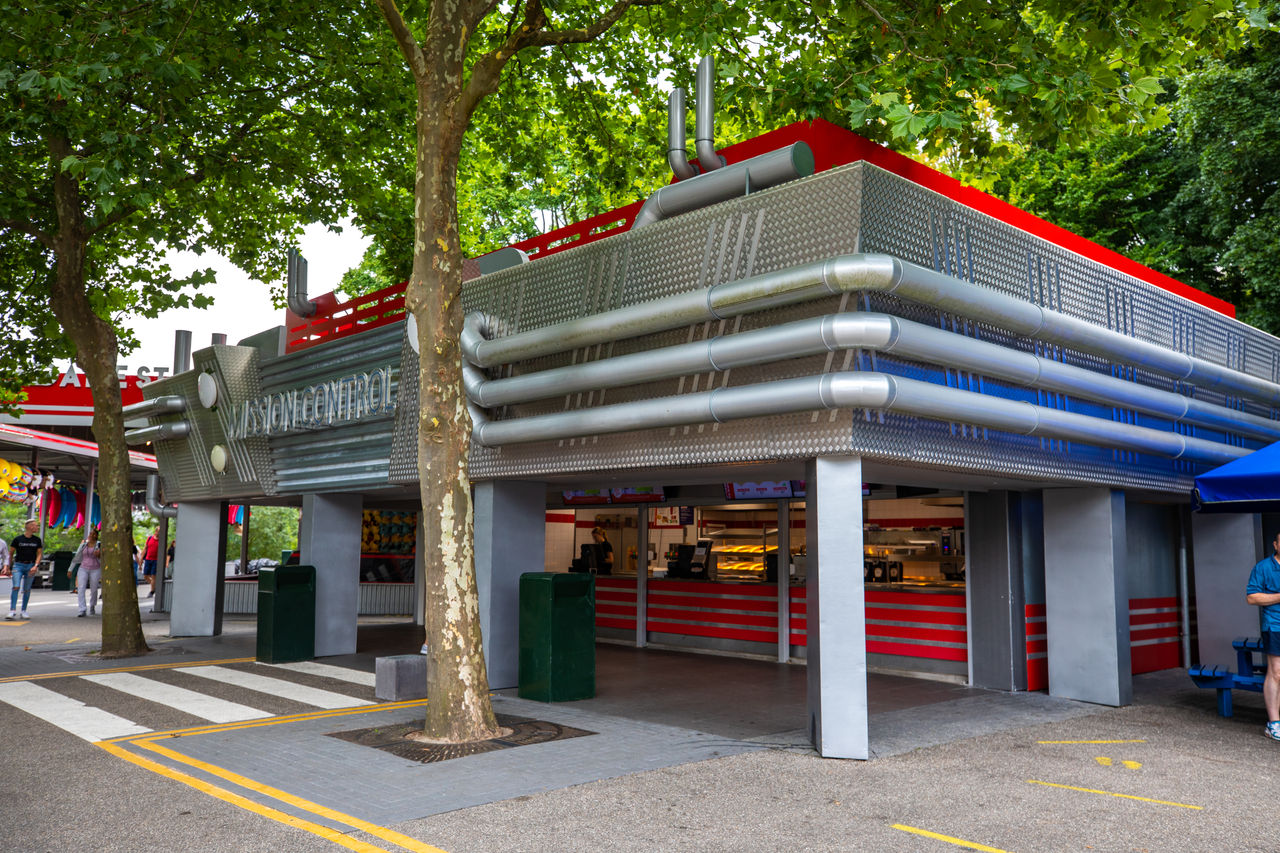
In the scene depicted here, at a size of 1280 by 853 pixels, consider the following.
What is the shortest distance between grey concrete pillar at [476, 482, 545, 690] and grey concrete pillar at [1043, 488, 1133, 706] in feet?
19.2

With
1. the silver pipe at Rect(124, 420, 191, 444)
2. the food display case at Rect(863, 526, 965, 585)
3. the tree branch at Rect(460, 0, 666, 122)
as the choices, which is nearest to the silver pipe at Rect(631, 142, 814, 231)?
the tree branch at Rect(460, 0, 666, 122)

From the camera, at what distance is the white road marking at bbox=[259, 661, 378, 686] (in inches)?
456

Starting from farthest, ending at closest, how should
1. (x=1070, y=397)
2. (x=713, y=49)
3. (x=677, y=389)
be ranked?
(x=713, y=49)
(x=1070, y=397)
(x=677, y=389)

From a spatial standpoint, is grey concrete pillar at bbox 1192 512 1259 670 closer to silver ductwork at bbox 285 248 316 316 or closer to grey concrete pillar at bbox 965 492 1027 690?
grey concrete pillar at bbox 965 492 1027 690

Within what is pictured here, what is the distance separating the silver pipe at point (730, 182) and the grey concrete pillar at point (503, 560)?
3.66 m

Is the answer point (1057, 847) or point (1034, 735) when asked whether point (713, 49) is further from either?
point (1057, 847)

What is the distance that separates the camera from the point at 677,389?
8.59m

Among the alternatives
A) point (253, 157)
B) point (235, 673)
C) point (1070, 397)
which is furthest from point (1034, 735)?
point (253, 157)

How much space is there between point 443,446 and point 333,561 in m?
7.15

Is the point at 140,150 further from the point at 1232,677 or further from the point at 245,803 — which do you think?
the point at 1232,677

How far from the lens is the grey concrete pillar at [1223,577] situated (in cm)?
1201

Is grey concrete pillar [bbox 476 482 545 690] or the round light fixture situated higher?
the round light fixture

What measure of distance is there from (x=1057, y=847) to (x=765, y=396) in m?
3.68

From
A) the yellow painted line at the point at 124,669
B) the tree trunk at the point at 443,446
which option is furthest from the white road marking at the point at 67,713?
the tree trunk at the point at 443,446
